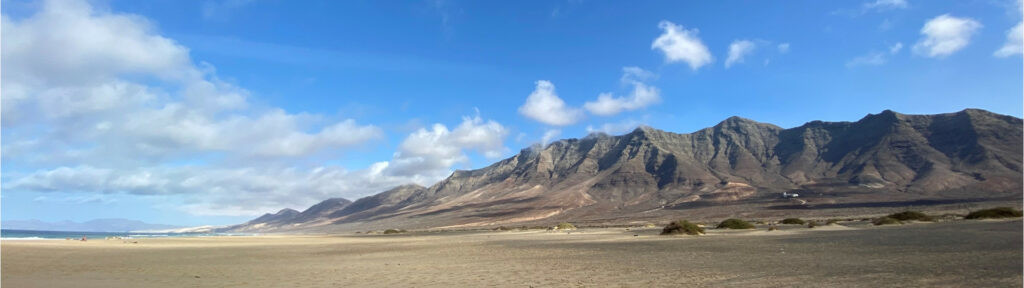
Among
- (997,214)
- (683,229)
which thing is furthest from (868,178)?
(683,229)

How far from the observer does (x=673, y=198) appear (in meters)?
171

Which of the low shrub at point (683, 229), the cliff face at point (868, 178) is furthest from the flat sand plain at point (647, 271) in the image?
the cliff face at point (868, 178)

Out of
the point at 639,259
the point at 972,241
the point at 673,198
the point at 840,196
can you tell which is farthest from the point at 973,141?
the point at 639,259

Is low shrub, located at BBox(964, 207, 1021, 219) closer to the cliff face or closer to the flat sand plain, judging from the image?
the flat sand plain

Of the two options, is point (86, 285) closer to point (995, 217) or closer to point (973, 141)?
point (995, 217)

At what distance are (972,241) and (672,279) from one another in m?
16.3

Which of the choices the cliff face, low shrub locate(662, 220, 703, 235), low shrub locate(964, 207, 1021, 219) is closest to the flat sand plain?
low shrub locate(662, 220, 703, 235)

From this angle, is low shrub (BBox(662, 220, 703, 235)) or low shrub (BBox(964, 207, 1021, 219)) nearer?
low shrub (BBox(662, 220, 703, 235))

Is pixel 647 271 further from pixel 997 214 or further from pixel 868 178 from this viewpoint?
pixel 868 178

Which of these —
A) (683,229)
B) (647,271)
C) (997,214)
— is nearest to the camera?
(647,271)

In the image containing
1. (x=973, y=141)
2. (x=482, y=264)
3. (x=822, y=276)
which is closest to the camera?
(x=822, y=276)

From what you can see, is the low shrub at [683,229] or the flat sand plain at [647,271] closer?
the flat sand plain at [647,271]

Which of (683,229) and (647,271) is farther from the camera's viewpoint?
(683,229)

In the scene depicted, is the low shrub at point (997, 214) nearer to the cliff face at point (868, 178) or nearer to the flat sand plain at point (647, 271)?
the flat sand plain at point (647, 271)
